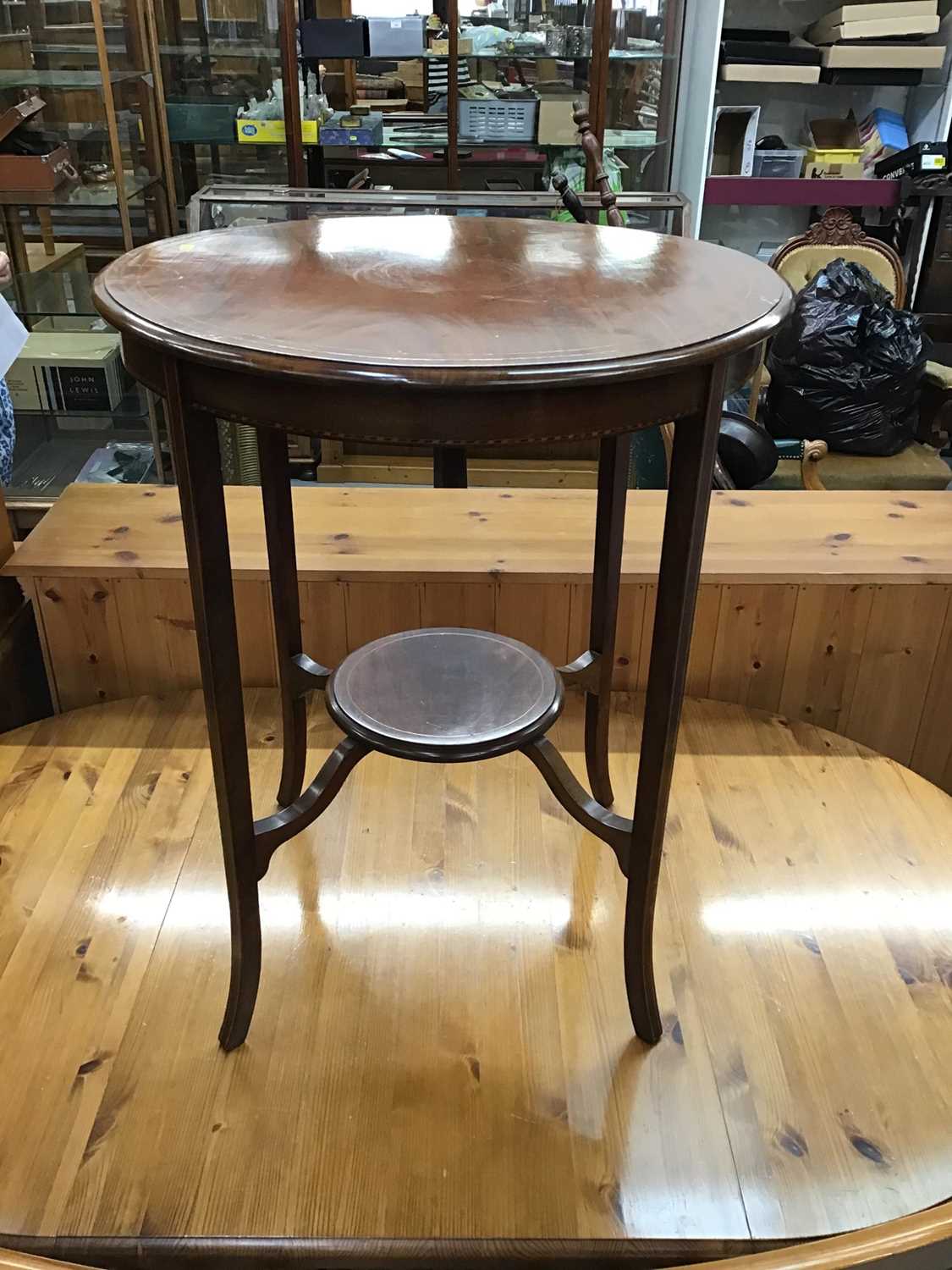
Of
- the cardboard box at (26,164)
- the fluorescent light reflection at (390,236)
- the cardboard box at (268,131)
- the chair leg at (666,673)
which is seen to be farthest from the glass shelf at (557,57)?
the chair leg at (666,673)

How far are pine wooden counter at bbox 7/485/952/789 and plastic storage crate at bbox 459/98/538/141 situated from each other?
225cm

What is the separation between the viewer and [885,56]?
3.39 meters

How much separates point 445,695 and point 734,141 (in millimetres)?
3118

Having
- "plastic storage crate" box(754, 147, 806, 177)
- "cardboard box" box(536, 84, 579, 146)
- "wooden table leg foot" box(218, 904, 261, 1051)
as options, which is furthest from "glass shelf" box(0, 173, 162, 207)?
"wooden table leg foot" box(218, 904, 261, 1051)

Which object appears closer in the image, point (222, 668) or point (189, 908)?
point (222, 668)

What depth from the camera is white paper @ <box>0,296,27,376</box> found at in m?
1.54

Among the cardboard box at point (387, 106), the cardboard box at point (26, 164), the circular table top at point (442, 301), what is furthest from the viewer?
the cardboard box at point (387, 106)

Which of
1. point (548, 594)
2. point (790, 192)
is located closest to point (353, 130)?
point (790, 192)

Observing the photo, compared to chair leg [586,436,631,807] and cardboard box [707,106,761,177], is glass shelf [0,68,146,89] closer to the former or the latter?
cardboard box [707,106,761,177]

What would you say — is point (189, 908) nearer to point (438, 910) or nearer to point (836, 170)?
point (438, 910)

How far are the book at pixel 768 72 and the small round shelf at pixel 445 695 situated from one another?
2845 millimetres

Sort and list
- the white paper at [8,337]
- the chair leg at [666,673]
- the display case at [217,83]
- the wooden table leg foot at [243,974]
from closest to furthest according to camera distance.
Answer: the chair leg at [666,673] → the wooden table leg foot at [243,974] → the white paper at [8,337] → the display case at [217,83]

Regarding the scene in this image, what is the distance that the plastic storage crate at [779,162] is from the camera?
141 inches

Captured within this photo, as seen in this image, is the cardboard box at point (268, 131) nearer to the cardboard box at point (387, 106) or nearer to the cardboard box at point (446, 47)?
the cardboard box at point (387, 106)
